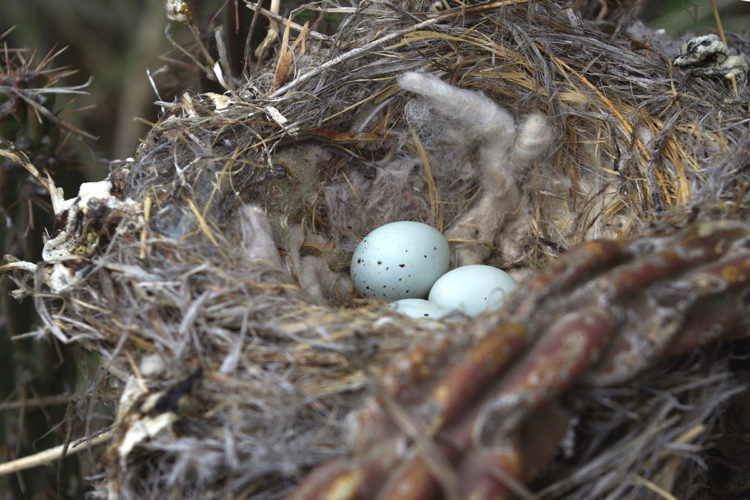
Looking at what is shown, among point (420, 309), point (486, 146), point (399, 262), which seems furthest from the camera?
point (486, 146)

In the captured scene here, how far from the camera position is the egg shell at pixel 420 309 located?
1.18 meters

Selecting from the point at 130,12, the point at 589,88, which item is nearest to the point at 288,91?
the point at 130,12

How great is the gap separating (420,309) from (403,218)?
42 centimetres

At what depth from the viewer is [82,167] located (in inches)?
60.1

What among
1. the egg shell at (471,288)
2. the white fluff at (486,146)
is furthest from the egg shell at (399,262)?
the white fluff at (486,146)

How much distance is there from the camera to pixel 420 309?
3.92 feet

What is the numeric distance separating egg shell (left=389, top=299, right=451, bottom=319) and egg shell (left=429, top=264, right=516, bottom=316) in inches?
1.7

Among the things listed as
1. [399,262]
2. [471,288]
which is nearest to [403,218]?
[399,262]

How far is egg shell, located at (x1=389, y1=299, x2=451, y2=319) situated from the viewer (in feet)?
3.86

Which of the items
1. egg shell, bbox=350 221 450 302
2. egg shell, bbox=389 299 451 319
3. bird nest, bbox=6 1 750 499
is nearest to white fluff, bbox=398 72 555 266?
bird nest, bbox=6 1 750 499

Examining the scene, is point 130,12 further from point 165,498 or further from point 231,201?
point 165,498

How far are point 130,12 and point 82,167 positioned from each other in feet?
1.38

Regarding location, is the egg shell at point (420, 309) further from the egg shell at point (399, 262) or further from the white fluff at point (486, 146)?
the white fluff at point (486, 146)

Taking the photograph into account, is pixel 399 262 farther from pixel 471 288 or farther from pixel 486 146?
pixel 486 146
